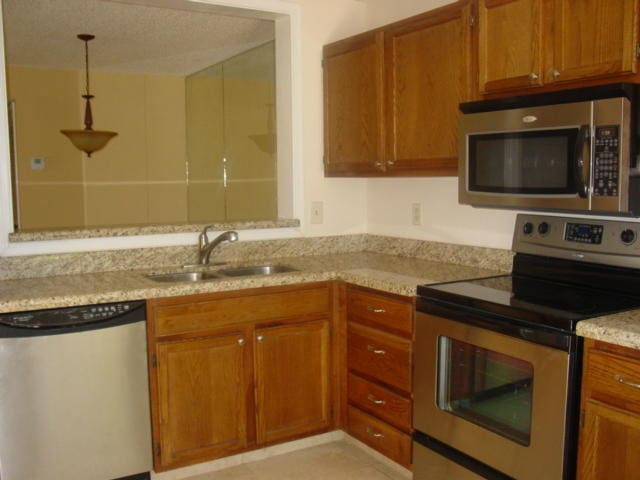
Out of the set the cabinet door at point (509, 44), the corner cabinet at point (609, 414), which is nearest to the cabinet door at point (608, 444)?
the corner cabinet at point (609, 414)

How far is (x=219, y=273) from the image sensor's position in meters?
3.05

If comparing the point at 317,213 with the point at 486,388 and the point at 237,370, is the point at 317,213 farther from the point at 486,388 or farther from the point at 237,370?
the point at 486,388

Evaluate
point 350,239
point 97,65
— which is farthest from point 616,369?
point 97,65

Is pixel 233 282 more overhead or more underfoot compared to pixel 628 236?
more underfoot

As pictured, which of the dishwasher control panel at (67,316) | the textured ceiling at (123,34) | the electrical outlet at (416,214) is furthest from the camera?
the textured ceiling at (123,34)

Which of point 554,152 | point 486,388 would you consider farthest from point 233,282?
point 554,152

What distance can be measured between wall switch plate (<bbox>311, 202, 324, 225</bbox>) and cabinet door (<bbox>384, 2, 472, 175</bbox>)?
0.63 metres

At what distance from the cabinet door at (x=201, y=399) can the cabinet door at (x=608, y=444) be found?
1422 mm

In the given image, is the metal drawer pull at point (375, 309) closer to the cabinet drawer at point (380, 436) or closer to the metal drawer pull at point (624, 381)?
the cabinet drawer at point (380, 436)

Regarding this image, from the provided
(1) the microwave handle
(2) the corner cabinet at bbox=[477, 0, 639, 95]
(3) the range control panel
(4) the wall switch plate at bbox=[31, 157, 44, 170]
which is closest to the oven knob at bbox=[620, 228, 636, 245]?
(3) the range control panel

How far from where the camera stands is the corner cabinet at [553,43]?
1.94m

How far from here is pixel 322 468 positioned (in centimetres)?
281

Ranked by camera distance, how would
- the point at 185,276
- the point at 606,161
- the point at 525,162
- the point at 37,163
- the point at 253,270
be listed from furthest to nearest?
the point at 37,163, the point at 253,270, the point at 185,276, the point at 525,162, the point at 606,161

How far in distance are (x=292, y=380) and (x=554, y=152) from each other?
1.51 meters
